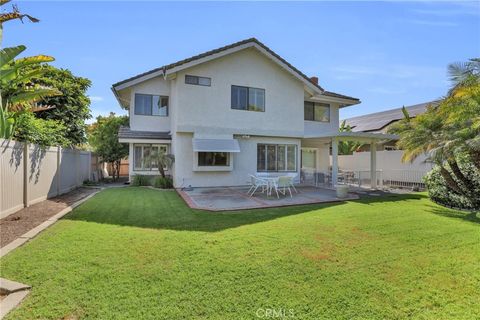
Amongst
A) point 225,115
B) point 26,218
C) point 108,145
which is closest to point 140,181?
point 108,145

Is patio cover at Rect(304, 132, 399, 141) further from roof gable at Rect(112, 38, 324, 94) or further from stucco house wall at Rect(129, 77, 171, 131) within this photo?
stucco house wall at Rect(129, 77, 171, 131)

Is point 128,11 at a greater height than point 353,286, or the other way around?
point 128,11

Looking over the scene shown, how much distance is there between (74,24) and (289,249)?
16.8m

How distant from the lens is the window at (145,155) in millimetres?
26297

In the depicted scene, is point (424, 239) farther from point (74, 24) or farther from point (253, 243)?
point (74, 24)

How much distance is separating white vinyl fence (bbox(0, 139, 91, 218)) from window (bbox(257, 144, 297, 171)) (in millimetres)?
15480

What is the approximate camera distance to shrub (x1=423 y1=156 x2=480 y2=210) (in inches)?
645

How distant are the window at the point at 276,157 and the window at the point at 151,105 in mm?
10820

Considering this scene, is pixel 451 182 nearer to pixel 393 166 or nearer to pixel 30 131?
pixel 393 166

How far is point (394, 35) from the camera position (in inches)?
688

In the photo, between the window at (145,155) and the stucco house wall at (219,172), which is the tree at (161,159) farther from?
the stucco house wall at (219,172)

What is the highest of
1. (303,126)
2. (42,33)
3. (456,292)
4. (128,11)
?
(128,11)

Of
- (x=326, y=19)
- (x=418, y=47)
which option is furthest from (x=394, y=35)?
(x=326, y=19)

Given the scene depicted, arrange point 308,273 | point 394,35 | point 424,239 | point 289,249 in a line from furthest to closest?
point 394,35
point 424,239
point 289,249
point 308,273
